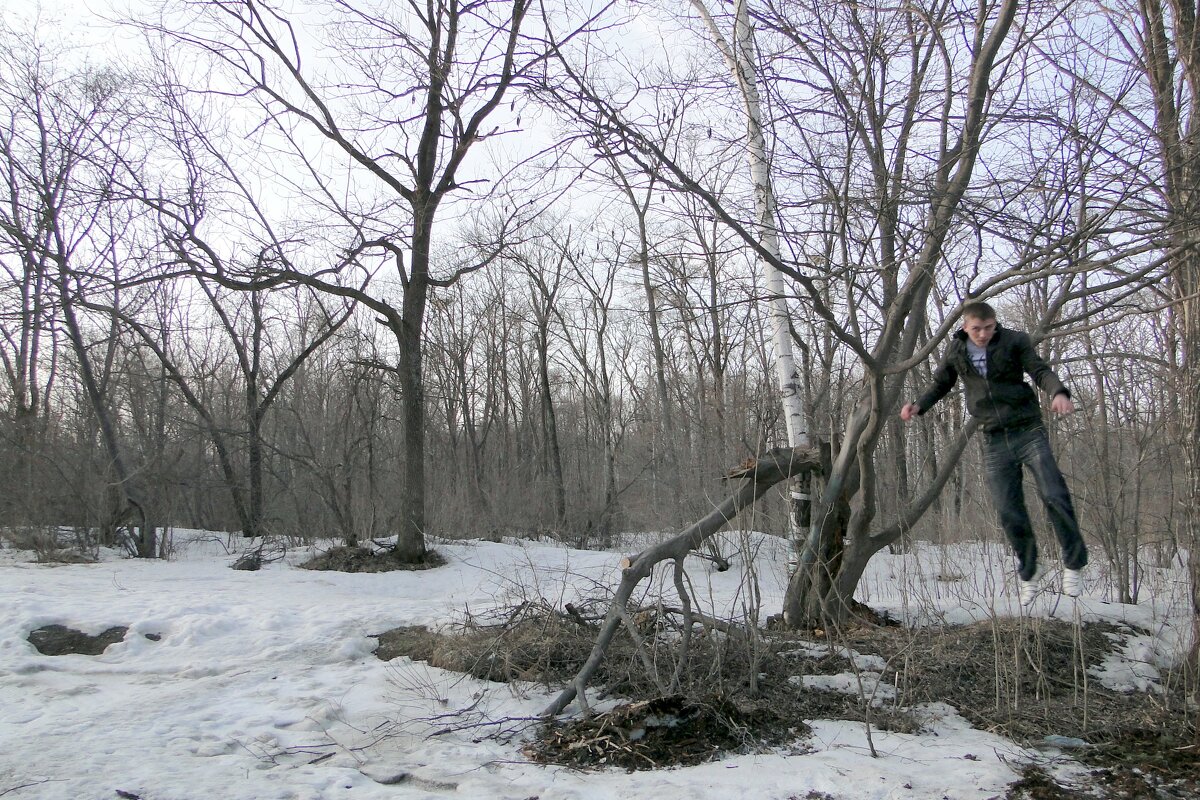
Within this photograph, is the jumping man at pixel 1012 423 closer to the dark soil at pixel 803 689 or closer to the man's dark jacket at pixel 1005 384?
the man's dark jacket at pixel 1005 384

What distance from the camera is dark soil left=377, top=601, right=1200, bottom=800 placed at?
163 inches

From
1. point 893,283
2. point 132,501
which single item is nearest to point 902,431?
point 893,283

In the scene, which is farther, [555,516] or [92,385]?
[555,516]

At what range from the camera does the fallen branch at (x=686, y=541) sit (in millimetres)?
4789

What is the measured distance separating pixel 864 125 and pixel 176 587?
8.94 metres

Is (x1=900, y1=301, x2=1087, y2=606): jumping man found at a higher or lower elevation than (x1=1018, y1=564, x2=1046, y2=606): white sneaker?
higher

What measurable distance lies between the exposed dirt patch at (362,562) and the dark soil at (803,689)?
5318 mm

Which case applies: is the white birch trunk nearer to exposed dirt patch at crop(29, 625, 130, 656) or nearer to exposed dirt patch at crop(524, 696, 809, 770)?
exposed dirt patch at crop(524, 696, 809, 770)

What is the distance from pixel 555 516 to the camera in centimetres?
2269

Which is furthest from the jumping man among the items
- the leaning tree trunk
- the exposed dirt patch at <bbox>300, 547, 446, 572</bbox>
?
the leaning tree trunk

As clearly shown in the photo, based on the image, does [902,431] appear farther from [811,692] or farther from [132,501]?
[132,501]

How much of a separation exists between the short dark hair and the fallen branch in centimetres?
208

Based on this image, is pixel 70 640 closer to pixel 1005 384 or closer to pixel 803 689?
pixel 803 689

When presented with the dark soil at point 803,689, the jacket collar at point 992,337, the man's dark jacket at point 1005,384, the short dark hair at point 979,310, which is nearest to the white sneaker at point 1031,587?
Result: the dark soil at point 803,689
